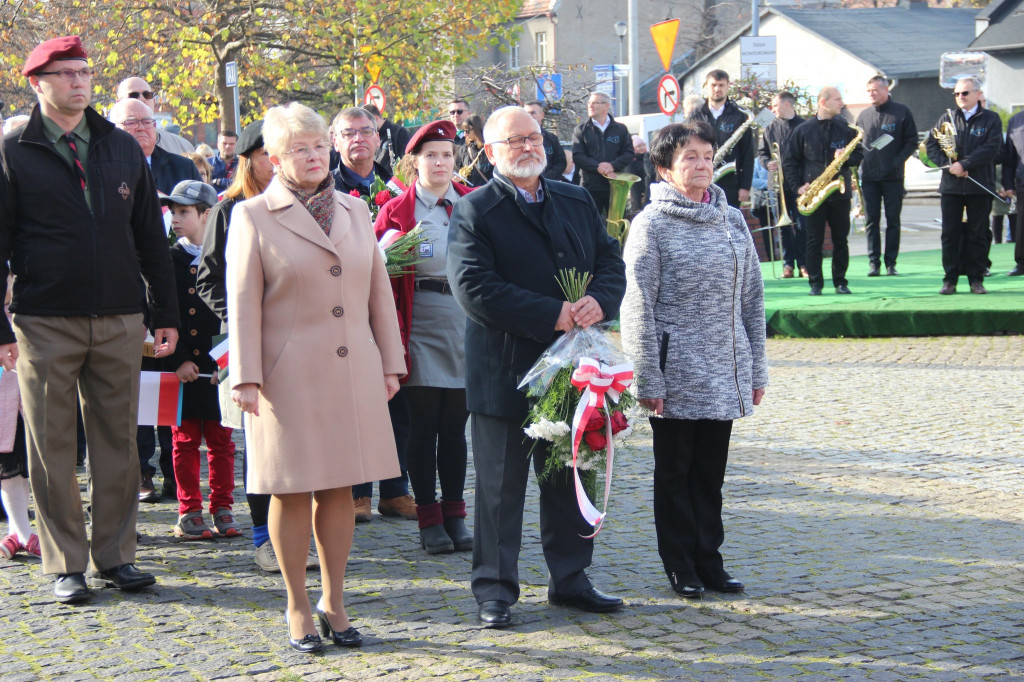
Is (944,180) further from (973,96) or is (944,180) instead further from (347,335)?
(347,335)

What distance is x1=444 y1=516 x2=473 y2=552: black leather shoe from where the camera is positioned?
612cm

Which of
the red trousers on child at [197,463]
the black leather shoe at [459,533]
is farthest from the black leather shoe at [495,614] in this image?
the red trousers on child at [197,463]

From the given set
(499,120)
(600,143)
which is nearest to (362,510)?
(499,120)

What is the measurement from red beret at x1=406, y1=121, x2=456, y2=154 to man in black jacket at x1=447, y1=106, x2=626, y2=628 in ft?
3.66

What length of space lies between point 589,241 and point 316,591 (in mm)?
1912

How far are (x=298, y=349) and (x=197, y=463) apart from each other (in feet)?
7.41

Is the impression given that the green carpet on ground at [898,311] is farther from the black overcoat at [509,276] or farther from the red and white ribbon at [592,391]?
the red and white ribbon at [592,391]

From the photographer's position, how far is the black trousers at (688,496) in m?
5.25

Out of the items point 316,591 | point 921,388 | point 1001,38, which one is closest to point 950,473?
point 921,388

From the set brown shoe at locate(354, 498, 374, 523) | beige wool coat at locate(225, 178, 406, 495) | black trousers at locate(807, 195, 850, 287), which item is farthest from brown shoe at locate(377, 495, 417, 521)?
black trousers at locate(807, 195, 850, 287)

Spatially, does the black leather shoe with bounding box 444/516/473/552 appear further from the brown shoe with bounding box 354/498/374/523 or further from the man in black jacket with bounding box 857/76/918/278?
the man in black jacket with bounding box 857/76/918/278

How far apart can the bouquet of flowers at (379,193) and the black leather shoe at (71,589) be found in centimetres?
227

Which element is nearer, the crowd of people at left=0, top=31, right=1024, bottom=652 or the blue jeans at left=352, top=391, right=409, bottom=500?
the crowd of people at left=0, top=31, right=1024, bottom=652

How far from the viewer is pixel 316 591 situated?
5.43 metres
